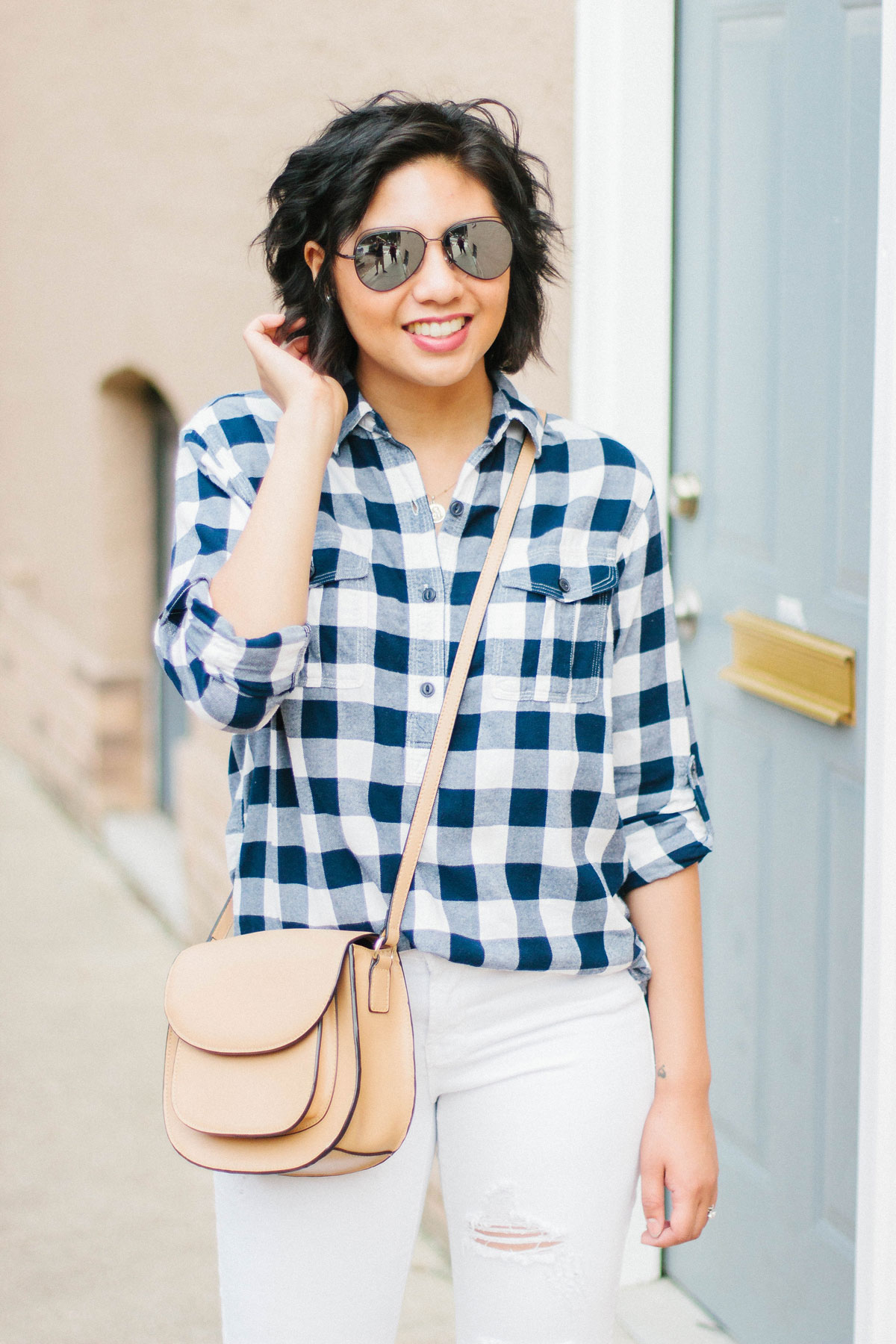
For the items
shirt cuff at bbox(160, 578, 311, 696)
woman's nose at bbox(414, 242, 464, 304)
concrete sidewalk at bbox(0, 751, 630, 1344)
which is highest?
woman's nose at bbox(414, 242, 464, 304)

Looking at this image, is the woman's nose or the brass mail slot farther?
the brass mail slot

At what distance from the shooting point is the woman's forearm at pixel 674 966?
5.28ft

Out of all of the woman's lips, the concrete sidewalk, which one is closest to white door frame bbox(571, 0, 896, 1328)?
the concrete sidewalk

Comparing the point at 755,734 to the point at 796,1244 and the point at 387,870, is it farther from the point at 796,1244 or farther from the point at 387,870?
the point at 387,870

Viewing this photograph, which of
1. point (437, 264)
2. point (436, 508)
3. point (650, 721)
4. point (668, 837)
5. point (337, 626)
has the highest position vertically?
point (437, 264)

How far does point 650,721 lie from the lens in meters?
1.60

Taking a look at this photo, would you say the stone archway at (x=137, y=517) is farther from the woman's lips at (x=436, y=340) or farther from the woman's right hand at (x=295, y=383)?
the woman's lips at (x=436, y=340)

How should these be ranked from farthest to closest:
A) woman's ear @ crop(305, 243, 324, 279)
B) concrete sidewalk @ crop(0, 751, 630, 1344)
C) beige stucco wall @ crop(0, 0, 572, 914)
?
beige stucco wall @ crop(0, 0, 572, 914), concrete sidewalk @ crop(0, 751, 630, 1344), woman's ear @ crop(305, 243, 324, 279)

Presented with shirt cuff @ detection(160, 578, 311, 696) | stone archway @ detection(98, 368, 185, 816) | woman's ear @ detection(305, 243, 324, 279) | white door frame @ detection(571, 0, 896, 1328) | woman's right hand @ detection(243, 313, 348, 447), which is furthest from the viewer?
stone archway @ detection(98, 368, 185, 816)

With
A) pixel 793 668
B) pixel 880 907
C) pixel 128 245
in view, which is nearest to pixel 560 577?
pixel 880 907

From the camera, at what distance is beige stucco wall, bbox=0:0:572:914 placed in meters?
2.95

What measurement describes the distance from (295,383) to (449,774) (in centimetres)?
42

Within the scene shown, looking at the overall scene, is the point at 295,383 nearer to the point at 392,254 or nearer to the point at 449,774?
the point at 392,254

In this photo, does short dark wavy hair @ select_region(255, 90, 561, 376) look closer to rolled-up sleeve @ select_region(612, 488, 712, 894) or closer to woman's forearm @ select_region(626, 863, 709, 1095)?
rolled-up sleeve @ select_region(612, 488, 712, 894)
